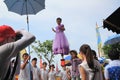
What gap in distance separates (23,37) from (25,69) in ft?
27.5

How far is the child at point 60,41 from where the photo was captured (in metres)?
14.0

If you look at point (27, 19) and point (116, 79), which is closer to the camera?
point (116, 79)

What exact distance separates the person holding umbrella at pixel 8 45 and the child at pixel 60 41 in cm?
1069

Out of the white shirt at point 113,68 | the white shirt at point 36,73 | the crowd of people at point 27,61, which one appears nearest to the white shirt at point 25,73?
the crowd of people at point 27,61

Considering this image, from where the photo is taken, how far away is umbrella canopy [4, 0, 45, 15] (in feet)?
40.3

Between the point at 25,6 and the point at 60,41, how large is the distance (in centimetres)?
285

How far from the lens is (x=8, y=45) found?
122 inches

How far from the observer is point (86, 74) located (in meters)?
6.05

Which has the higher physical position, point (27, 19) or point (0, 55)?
point (27, 19)

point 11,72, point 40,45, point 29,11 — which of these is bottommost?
point 11,72

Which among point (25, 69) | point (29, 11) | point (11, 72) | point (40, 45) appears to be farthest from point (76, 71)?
point (40, 45)

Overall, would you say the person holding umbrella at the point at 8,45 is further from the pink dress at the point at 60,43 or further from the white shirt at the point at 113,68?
the pink dress at the point at 60,43

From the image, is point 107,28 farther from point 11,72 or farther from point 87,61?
point 11,72

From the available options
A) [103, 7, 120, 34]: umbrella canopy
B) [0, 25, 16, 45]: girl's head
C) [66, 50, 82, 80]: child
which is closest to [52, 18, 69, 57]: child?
[66, 50, 82, 80]: child
